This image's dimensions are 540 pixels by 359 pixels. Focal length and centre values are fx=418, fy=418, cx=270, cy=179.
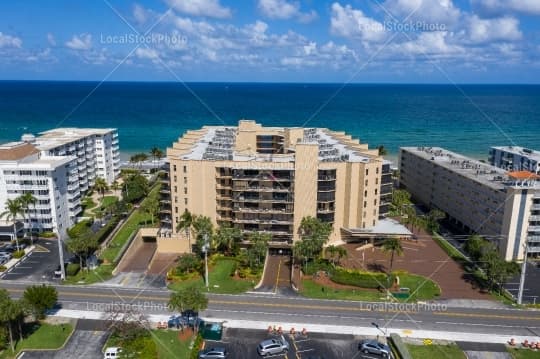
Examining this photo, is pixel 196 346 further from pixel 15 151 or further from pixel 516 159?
pixel 516 159

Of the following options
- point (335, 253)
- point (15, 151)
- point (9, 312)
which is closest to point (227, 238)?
point (335, 253)

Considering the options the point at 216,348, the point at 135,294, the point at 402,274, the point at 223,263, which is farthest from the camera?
the point at 223,263

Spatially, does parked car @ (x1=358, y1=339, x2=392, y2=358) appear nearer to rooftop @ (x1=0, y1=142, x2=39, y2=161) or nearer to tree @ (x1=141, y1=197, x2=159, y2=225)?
tree @ (x1=141, y1=197, x2=159, y2=225)

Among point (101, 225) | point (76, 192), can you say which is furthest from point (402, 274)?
point (76, 192)

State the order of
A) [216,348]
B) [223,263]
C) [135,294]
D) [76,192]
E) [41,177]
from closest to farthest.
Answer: [216,348], [135,294], [223,263], [41,177], [76,192]

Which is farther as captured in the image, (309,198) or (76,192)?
(76,192)

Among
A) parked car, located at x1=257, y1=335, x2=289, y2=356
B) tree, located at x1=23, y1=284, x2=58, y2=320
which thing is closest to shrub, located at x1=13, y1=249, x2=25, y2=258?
tree, located at x1=23, y1=284, x2=58, y2=320

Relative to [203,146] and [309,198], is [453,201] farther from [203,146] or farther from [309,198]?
[203,146]
